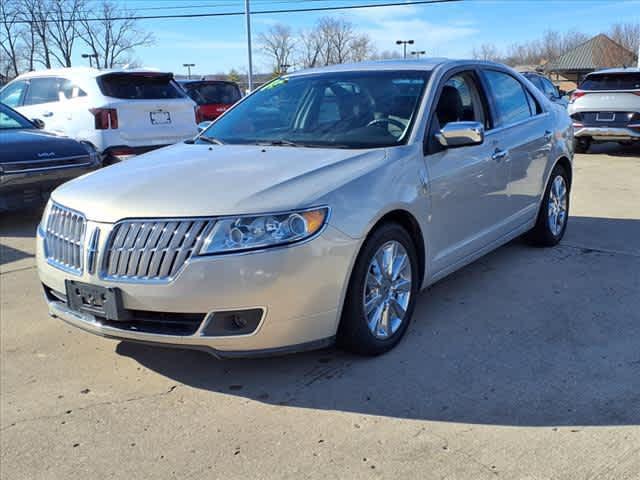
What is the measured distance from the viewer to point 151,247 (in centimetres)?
300

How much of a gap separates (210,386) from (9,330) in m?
1.71

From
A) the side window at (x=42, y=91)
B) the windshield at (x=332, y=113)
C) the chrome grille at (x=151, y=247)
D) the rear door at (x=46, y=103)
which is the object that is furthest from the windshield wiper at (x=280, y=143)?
the side window at (x=42, y=91)

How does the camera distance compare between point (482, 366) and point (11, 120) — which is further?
point (11, 120)

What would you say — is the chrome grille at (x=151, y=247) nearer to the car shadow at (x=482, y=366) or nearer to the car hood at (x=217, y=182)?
the car hood at (x=217, y=182)

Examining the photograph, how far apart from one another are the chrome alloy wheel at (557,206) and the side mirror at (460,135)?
6.79 feet

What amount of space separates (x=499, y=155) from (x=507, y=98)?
743 millimetres

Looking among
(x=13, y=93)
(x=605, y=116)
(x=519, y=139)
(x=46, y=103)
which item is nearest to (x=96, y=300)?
(x=519, y=139)

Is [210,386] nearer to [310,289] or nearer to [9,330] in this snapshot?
[310,289]

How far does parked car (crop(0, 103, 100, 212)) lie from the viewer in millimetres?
6855

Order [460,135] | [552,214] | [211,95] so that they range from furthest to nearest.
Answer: [211,95]
[552,214]
[460,135]

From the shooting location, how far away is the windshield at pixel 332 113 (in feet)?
13.0

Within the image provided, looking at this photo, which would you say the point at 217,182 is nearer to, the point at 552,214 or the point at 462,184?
the point at 462,184

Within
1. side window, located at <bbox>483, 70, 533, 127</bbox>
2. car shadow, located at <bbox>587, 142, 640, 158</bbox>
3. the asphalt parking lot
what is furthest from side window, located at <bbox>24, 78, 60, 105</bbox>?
car shadow, located at <bbox>587, 142, 640, 158</bbox>

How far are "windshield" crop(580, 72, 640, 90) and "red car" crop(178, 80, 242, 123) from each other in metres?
8.13
